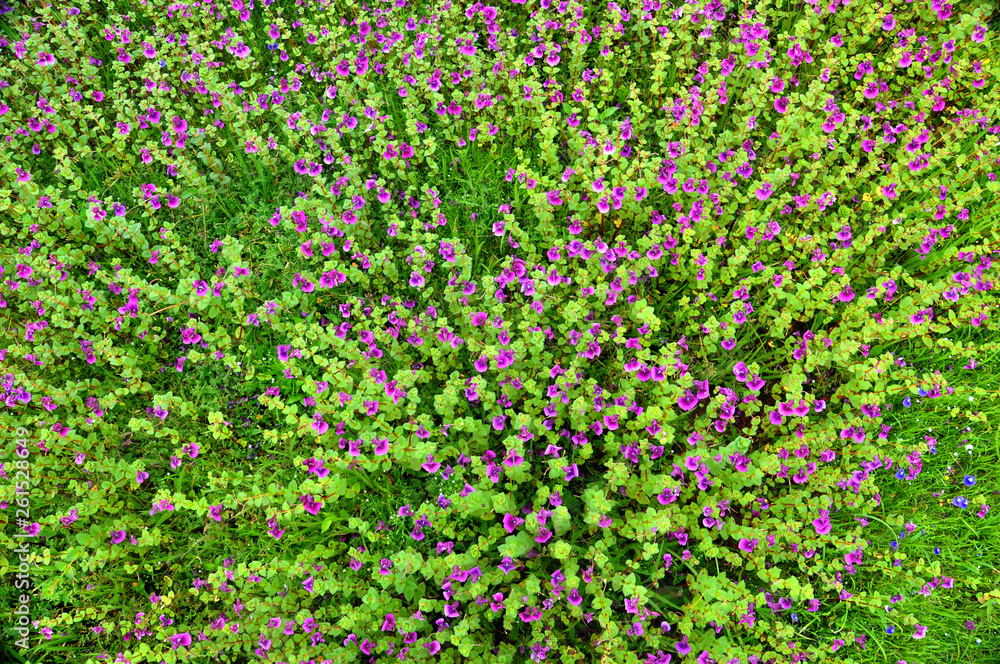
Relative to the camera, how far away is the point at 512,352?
11.6 feet

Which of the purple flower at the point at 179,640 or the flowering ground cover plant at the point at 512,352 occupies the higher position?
the flowering ground cover plant at the point at 512,352

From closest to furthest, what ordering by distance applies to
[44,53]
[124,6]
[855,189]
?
1. [855,189]
2. [44,53]
3. [124,6]

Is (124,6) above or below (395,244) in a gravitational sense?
above

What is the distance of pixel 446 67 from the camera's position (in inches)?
192

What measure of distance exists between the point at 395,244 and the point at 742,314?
2.41 meters

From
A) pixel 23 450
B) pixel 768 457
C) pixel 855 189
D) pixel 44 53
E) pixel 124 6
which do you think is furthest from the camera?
pixel 124 6

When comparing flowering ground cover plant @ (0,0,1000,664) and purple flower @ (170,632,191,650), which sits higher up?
flowering ground cover plant @ (0,0,1000,664)

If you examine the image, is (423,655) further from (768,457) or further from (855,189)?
(855,189)

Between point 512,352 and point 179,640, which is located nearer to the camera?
point 179,640

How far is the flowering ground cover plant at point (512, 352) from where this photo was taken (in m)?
3.37

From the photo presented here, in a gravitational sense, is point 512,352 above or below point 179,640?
above

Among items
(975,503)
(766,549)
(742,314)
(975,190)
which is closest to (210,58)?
(742,314)

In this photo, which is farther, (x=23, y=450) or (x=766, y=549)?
(x=23, y=450)

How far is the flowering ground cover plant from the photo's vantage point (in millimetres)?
3367
